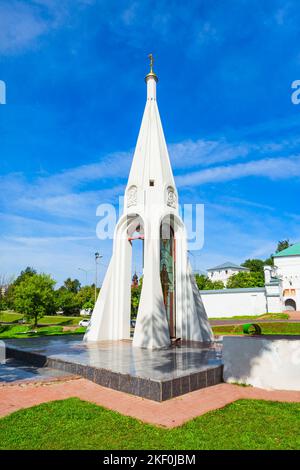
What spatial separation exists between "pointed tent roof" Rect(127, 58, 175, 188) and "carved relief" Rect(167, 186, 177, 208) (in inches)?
11.0

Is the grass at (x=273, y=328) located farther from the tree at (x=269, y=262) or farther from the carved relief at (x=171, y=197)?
the tree at (x=269, y=262)

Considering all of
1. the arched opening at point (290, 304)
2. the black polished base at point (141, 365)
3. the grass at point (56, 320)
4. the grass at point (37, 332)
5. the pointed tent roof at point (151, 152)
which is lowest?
the grass at point (56, 320)

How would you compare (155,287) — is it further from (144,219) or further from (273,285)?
(273,285)

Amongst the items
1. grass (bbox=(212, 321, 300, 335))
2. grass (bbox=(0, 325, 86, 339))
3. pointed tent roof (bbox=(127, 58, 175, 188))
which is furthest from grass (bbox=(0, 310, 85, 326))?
pointed tent roof (bbox=(127, 58, 175, 188))

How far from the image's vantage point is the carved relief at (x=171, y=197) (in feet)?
41.4

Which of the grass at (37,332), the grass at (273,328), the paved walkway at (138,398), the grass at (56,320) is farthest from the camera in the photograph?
the grass at (56,320)

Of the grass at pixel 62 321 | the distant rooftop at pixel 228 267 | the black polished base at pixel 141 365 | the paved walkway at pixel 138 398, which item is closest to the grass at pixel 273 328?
the black polished base at pixel 141 365

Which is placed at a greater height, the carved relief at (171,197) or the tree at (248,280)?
the carved relief at (171,197)

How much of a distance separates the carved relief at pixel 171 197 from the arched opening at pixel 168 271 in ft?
2.38

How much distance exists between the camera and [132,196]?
12.6m

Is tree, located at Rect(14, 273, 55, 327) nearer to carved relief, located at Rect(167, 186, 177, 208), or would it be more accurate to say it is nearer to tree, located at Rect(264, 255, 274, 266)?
carved relief, located at Rect(167, 186, 177, 208)

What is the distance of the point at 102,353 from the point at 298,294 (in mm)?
38224

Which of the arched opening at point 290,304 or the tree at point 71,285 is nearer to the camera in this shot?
the arched opening at point 290,304

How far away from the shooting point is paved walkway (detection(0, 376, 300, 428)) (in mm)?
4871
